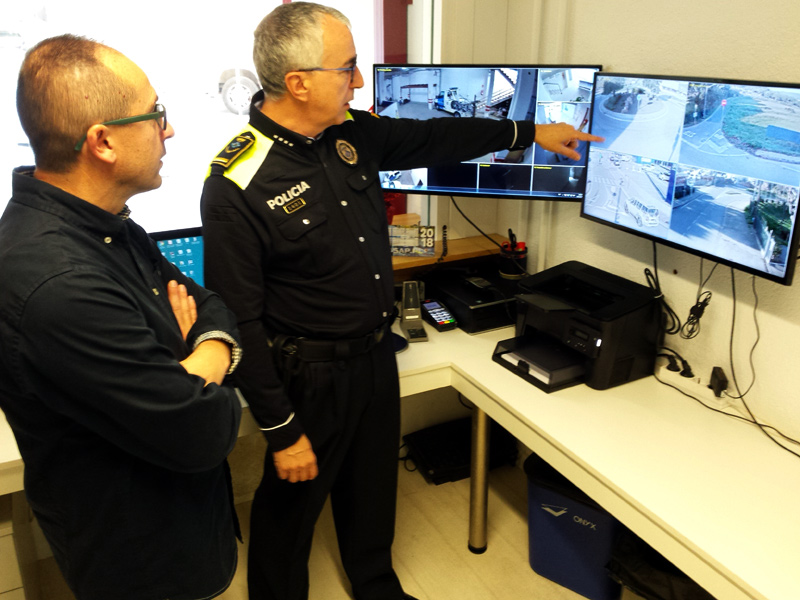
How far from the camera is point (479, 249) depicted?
241 centimetres

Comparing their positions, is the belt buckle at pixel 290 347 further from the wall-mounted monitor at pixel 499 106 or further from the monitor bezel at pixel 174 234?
the wall-mounted monitor at pixel 499 106

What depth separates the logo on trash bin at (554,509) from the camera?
1.96 meters

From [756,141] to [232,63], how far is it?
66.6 inches

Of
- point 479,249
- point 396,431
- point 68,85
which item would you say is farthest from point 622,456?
point 68,85

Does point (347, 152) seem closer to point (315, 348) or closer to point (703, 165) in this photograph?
point (315, 348)

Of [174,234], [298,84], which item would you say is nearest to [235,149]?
[298,84]

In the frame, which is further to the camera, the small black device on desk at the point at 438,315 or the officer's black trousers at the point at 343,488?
the small black device on desk at the point at 438,315

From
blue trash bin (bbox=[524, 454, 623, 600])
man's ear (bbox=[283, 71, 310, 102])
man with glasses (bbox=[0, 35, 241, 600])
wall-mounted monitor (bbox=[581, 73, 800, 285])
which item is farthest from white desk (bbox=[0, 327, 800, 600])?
man's ear (bbox=[283, 71, 310, 102])

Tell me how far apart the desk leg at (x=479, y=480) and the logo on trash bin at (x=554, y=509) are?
218 millimetres

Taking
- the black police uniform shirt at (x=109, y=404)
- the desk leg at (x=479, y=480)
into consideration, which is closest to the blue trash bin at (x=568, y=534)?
the desk leg at (x=479, y=480)

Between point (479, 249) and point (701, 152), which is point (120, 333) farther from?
point (479, 249)

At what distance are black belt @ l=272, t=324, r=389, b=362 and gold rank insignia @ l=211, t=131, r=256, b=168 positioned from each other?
1.48 ft

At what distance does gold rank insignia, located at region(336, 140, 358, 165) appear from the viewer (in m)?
1.64

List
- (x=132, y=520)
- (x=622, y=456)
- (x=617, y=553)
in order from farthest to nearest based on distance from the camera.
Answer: (x=617, y=553) < (x=622, y=456) < (x=132, y=520)
